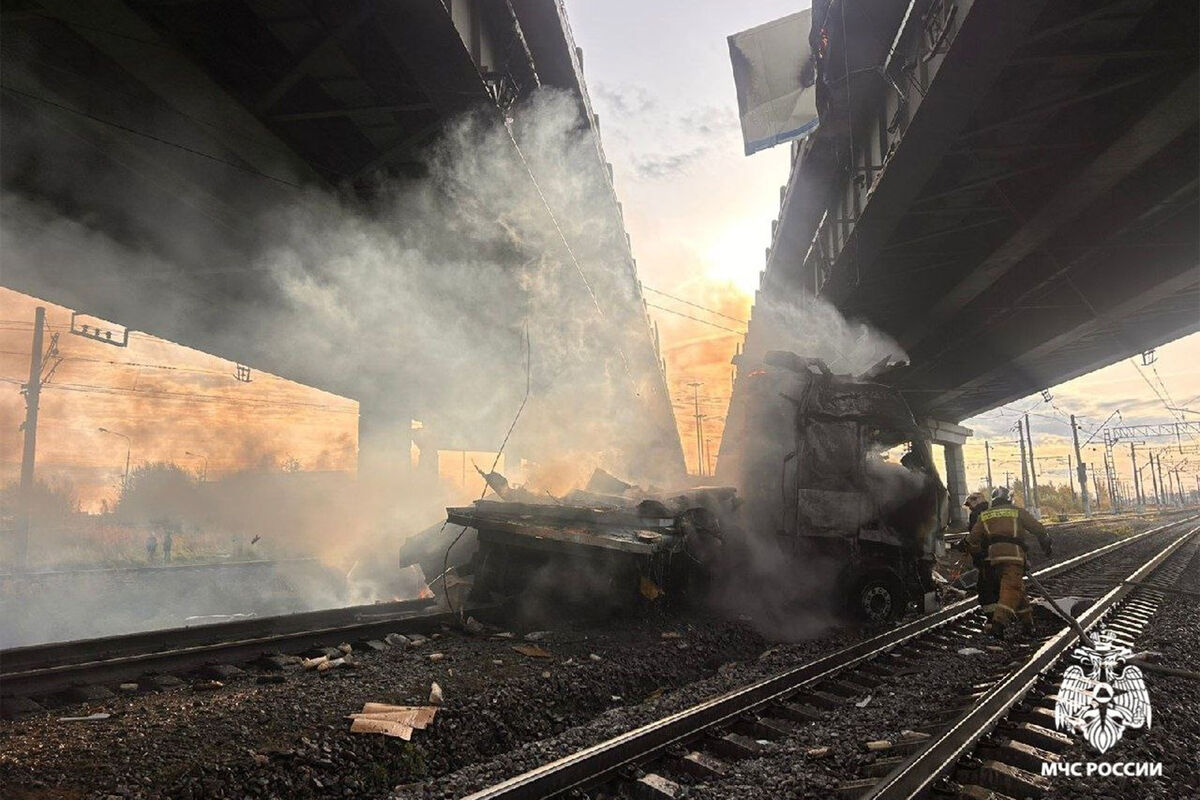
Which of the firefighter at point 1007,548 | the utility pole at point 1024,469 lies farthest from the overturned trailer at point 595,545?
the utility pole at point 1024,469

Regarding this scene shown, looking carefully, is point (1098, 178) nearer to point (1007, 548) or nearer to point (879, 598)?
point (1007, 548)

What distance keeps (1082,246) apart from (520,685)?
1176 centimetres

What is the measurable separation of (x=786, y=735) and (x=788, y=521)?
4.00 metres

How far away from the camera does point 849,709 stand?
467 cm

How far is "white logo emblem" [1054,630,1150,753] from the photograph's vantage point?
4.25m

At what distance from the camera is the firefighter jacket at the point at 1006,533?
785cm

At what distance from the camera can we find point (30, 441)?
19.3 metres

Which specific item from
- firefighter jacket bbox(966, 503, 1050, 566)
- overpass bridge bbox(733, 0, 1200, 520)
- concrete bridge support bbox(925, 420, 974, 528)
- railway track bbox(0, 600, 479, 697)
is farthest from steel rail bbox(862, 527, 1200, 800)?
concrete bridge support bbox(925, 420, 974, 528)

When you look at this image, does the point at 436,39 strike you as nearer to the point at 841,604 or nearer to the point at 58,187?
the point at 58,187

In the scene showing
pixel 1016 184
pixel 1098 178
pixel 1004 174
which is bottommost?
pixel 1098 178

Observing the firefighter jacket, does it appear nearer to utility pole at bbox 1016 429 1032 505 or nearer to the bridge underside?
the bridge underside

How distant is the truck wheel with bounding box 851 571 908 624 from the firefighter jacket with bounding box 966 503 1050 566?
1.28m

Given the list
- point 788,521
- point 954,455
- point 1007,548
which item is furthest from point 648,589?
point 954,455

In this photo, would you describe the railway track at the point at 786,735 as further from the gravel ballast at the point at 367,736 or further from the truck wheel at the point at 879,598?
the truck wheel at the point at 879,598
